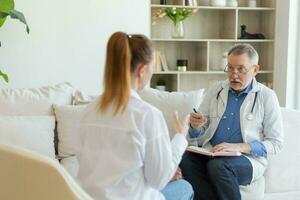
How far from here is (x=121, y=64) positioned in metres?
1.54

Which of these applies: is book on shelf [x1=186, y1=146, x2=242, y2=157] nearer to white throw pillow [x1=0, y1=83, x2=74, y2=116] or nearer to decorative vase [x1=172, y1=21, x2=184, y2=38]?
white throw pillow [x1=0, y1=83, x2=74, y2=116]

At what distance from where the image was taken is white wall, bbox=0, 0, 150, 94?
375 cm

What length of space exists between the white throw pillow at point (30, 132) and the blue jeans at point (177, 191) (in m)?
1.01

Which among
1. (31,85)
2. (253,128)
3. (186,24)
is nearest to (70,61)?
(31,85)

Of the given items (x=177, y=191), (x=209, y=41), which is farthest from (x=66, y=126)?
(x=209, y=41)

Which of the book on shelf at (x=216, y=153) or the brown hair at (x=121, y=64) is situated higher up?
the brown hair at (x=121, y=64)

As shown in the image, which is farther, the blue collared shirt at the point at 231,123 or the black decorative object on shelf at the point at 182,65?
the black decorative object on shelf at the point at 182,65

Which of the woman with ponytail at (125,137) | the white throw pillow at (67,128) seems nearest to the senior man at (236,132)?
the white throw pillow at (67,128)

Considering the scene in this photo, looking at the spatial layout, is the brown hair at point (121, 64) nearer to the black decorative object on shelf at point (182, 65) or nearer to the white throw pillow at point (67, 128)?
the white throw pillow at point (67, 128)

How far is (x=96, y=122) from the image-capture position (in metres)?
1.57

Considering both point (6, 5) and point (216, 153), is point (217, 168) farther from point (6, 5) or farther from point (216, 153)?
point (6, 5)

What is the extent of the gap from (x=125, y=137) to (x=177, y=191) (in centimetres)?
55

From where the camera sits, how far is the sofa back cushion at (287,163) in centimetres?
271

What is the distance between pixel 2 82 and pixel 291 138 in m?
2.35
